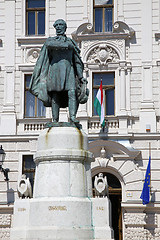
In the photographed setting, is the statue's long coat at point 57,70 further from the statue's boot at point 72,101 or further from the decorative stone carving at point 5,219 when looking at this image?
the decorative stone carving at point 5,219

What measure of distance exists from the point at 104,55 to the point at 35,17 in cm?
321

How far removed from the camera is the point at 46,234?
1114 cm

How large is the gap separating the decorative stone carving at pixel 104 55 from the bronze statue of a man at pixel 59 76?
947cm

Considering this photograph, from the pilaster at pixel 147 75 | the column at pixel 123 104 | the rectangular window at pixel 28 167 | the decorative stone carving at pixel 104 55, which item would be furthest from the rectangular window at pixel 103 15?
the rectangular window at pixel 28 167

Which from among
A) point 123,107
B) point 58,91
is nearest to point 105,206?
point 58,91

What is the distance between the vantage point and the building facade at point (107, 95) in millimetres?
21000

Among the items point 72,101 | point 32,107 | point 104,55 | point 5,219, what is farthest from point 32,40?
point 72,101

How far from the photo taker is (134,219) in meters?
20.5

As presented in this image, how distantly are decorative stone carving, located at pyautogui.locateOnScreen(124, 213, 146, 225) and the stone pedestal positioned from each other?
8917 mm

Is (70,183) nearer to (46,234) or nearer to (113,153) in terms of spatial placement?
(46,234)

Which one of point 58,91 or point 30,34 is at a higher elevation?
point 30,34

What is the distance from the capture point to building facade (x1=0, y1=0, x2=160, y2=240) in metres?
21.0

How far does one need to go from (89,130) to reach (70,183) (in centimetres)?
1003

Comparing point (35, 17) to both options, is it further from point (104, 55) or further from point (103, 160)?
point (103, 160)
